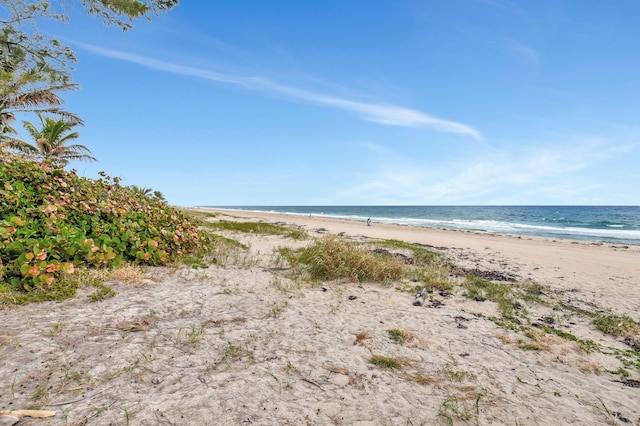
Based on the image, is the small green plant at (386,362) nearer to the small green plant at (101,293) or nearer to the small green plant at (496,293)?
the small green plant at (496,293)

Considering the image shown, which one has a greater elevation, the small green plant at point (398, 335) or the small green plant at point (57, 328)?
the small green plant at point (57, 328)

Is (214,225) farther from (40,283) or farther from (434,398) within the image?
(434,398)

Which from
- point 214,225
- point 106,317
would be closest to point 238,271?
point 106,317

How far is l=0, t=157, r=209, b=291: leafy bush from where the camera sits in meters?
4.67

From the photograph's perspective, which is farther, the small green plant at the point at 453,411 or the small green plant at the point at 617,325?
the small green plant at the point at 617,325

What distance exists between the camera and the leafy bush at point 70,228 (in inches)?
184

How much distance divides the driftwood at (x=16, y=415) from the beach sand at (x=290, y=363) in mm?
40

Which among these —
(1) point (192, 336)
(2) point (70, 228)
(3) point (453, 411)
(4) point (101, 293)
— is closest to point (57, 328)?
(4) point (101, 293)

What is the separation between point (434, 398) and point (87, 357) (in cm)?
357

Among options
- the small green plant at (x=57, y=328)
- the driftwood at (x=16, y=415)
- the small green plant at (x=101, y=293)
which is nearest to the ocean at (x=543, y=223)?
the small green plant at (x=101, y=293)

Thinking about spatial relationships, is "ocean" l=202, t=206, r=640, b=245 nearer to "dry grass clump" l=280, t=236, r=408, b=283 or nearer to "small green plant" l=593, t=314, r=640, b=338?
"small green plant" l=593, t=314, r=640, b=338

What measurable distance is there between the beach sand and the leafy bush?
2.51ft

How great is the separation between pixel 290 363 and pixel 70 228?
4.90m

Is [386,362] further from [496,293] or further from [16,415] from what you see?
[496,293]
